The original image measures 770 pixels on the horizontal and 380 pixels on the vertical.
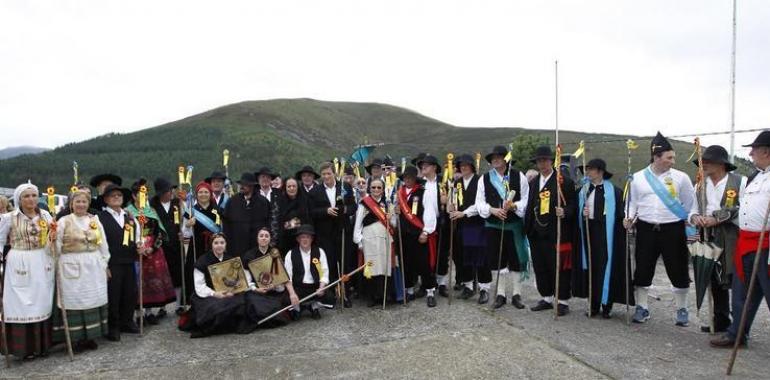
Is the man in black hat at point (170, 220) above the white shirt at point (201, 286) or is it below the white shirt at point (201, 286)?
above

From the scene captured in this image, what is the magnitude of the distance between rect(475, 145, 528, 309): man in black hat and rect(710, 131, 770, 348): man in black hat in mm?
2357

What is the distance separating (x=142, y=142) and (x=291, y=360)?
51.3 metres

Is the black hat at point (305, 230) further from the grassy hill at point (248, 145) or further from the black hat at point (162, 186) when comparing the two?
the grassy hill at point (248, 145)

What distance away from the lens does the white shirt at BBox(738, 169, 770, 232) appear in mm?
4906

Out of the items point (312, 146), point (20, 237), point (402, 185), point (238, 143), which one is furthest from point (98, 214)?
point (312, 146)

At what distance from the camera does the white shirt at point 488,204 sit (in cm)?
688

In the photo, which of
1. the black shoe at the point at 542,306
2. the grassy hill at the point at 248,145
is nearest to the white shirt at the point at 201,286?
the black shoe at the point at 542,306

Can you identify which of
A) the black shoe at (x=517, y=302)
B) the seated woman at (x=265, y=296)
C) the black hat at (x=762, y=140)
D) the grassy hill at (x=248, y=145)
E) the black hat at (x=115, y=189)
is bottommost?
the black shoe at (x=517, y=302)

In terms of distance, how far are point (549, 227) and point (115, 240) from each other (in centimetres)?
518

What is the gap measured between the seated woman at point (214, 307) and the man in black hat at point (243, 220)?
0.66 metres

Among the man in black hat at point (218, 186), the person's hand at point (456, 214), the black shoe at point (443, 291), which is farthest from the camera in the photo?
the man in black hat at point (218, 186)

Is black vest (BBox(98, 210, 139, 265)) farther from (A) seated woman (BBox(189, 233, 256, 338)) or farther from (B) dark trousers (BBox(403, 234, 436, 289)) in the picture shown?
(B) dark trousers (BBox(403, 234, 436, 289))

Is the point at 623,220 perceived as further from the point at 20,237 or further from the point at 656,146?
the point at 20,237

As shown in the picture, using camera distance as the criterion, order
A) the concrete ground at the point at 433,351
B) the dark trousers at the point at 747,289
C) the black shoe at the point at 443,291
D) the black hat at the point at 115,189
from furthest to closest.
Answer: the black shoe at the point at 443,291, the black hat at the point at 115,189, the dark trousers at the point at 747,289, the concrete ground at the point at 433,351
